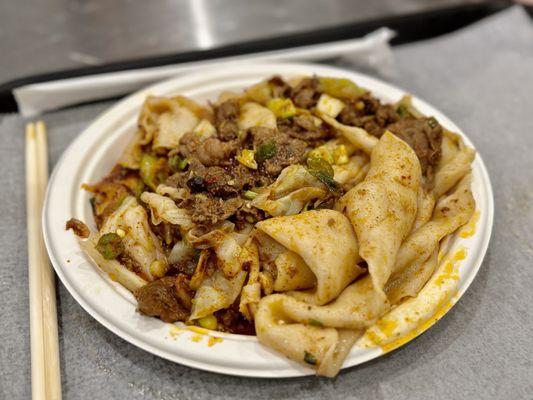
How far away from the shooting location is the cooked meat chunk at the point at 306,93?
2.91 metres

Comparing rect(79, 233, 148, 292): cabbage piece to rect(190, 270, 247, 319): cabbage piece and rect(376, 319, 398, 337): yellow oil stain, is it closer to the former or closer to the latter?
rect(190, 270, 247, 319): cabbage piece

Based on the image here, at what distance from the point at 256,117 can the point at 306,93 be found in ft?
1.25

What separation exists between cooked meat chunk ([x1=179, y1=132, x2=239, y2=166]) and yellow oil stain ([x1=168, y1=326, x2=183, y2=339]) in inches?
35.0

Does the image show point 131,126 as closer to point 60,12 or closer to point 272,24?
point 272,24

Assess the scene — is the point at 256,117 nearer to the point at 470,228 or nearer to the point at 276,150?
the point at 276,150

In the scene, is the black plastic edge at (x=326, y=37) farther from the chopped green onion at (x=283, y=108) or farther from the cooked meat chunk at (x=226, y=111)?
the chopped green onion at (x=283, y=108)

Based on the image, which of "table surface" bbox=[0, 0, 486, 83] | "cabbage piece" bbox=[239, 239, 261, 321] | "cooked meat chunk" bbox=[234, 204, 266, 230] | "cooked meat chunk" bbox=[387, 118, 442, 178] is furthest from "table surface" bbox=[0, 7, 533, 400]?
"table surface" bbox=[0, 0, 486, 83]

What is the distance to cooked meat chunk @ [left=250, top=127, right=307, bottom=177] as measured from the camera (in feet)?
8.02

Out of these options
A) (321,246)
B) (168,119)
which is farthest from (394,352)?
(168,119)

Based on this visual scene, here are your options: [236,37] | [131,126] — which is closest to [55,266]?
[131,126]

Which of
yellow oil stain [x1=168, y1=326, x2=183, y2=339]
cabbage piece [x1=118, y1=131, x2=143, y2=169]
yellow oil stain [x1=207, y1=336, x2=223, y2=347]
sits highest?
cabbage piece [x1=118, y1=131, x2=143, y2=169]

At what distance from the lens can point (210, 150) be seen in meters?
2.52

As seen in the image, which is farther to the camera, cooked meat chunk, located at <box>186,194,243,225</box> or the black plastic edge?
the black plastic edge

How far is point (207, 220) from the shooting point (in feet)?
7.25
